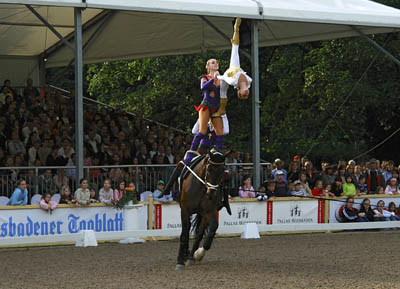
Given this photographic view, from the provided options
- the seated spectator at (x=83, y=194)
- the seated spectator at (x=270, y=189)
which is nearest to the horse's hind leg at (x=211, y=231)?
the seated spectator at (x=83, y=194)

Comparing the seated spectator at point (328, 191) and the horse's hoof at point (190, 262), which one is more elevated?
the seated spectator at point (328, 191)

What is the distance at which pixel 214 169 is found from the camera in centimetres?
1198

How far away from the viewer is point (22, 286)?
11.2 m

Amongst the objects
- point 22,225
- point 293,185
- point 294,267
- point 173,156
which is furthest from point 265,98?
point 294,267

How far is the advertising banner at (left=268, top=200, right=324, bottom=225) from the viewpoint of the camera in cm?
1866

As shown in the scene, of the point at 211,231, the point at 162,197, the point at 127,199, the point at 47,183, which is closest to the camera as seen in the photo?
the point at 211,231

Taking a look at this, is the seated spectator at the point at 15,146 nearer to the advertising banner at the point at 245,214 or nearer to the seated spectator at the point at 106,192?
the seated spectator at the point at 106,192

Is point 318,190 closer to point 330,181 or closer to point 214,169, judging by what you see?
point 330,181

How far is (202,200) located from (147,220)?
509 centimetres

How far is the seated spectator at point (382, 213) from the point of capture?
19641 mm

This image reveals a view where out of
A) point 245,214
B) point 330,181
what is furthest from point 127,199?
point 330,181

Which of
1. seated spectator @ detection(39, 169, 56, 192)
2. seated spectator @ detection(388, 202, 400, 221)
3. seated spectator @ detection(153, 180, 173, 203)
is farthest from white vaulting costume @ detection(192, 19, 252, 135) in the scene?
seated spectator @ detection(388, 202, 400, 221)

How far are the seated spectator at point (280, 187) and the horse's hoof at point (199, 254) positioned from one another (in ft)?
21.4

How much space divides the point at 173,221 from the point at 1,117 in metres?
6.28
